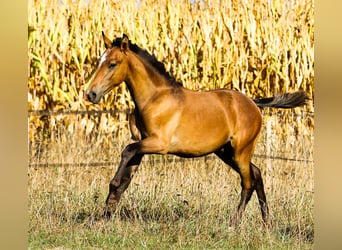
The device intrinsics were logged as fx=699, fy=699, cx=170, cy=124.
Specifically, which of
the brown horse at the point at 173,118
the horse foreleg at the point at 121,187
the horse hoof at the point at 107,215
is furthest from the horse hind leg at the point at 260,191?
the horse hoof at the point at 107,215

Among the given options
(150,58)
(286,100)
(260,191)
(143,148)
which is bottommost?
(260,191)

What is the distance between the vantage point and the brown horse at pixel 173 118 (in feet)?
18.6

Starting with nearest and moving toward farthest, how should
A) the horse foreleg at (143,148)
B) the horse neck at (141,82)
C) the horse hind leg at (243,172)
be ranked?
1. the horse foreleg at (143,148)
2. the horse neck at (141,82)
3. the horse hind leg at (243,172)

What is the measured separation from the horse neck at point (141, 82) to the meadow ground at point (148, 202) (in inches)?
12.1

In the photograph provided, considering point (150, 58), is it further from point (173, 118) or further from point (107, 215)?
point (107, 215)

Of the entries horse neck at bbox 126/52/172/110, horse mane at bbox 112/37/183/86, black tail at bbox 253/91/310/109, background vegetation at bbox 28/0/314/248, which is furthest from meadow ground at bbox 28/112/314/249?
horse mane at bbox 112/37/183/86

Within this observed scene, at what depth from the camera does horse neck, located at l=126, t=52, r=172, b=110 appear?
5750 millimetres

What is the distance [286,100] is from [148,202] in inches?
59.1

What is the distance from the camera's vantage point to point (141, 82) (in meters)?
5.77

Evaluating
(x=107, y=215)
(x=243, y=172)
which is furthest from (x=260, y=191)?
(x=107, y=215)

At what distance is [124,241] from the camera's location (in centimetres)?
574

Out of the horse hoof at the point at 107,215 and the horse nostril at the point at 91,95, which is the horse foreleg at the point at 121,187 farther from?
the horse nostril at the point at 91,95
